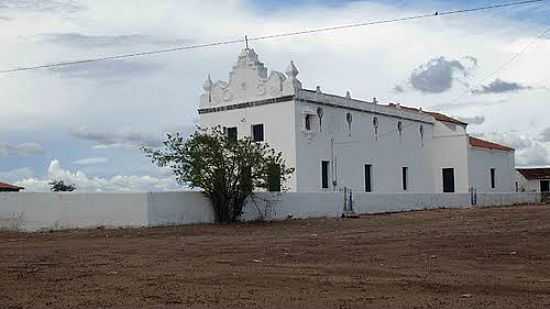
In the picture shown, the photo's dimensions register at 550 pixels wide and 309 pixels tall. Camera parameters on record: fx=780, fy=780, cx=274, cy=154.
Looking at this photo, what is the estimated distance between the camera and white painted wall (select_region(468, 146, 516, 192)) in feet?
190

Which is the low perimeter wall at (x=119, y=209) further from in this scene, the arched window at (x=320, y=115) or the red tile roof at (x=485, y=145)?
the red tile roof at (x=485, y=145)

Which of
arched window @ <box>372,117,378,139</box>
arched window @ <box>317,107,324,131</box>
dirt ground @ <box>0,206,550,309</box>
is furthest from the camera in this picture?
arched window @ <box>372,117,378,139</box>

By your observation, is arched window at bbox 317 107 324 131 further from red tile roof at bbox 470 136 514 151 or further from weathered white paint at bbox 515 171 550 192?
weathered white paint at bbox 515 171 550 192

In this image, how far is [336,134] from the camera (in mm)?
46000

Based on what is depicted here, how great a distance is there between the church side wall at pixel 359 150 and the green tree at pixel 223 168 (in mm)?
10109

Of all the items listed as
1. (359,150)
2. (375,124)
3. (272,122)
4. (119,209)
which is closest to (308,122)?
(272,122)

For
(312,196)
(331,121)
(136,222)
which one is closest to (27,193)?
(136,222)

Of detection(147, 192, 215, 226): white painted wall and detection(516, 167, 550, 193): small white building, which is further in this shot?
detection(516, 167, 550, 193): small white building

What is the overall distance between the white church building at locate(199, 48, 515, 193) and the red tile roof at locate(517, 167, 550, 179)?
16227 millimetres

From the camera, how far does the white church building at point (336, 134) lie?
4303 cm

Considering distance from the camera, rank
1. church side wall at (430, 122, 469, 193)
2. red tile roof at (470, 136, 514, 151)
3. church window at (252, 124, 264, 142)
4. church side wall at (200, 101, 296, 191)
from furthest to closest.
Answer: red tile roof at (470, 136, 514, 151) < church side wall at (430, 122, 469, 193) < church window at (252, 124, 264, 142) < church side wall at (200, 101, 296, 191)

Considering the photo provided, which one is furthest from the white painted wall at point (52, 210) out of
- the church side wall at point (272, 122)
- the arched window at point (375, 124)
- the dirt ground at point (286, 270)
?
the arched window at point (375, 124)

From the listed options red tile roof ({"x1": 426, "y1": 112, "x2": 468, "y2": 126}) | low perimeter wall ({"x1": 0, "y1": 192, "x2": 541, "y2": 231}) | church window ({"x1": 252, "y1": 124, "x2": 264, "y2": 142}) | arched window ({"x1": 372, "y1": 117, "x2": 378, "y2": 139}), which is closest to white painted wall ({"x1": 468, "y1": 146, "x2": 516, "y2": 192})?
red tile roof ({"x1": 426, "y1": 112, "x2": 468, "y2": 126})

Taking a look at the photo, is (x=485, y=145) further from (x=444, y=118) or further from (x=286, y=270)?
(x=286, y=270)
